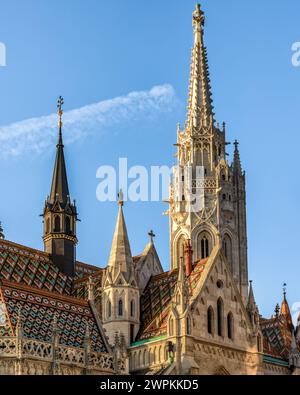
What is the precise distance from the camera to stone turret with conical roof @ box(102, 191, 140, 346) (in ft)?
166

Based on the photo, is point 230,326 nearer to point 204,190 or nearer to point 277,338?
point 277,338

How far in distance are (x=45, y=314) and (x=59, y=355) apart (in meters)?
3.47

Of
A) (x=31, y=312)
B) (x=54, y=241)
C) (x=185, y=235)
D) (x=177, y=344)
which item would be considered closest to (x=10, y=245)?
(x=54, y=241)

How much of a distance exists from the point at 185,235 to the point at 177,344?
29804 mm

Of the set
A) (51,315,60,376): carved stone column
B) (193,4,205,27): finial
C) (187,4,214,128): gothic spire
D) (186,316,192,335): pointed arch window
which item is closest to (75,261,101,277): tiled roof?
(186,316,192,335): pointed arch window

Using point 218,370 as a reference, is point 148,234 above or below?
above

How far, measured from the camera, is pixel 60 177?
61.1m

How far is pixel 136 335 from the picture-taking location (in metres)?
50.9

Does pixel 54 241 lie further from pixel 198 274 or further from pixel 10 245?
pixel 198 274

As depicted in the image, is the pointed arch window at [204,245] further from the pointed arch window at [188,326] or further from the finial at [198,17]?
the pointed arch window at [188,326]

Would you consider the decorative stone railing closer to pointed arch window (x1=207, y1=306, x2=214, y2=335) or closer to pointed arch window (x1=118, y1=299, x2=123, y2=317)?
pointed arch window (x1=118, y1=299, x2=123, y2=317)
